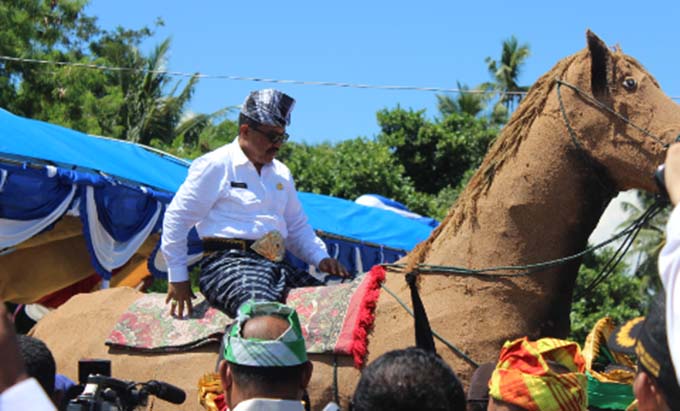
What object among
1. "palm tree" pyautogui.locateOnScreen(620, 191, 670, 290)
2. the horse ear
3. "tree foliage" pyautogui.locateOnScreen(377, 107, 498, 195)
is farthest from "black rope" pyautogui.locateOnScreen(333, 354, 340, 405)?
"tree foliage" pyautogui.locateOnScreen(377, 107, 498, 195)

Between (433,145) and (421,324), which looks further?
(433,145)

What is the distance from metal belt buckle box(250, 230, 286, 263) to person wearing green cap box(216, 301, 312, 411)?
7.89 feet

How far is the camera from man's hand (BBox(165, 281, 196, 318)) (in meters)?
5.51

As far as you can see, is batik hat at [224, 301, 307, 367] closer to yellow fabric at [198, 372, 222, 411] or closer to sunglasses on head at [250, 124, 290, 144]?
yellow fabric at [198, 372, 222, 411]

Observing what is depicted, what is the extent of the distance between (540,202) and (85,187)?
14.0ft

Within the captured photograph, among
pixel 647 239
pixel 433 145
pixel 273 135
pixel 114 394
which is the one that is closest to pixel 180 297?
pixel 273 135

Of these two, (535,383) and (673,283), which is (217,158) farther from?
(673,283)

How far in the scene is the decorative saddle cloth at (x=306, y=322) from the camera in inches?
195

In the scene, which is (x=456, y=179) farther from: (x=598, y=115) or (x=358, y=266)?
(x=598, y=115)

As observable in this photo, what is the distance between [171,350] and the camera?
5.48 m

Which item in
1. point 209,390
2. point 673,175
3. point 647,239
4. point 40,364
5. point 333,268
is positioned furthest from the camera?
point 647,239

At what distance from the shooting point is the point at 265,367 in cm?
279

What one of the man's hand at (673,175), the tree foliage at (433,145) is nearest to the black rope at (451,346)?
the man's hand at (673,175)

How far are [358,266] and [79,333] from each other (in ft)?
18.0
